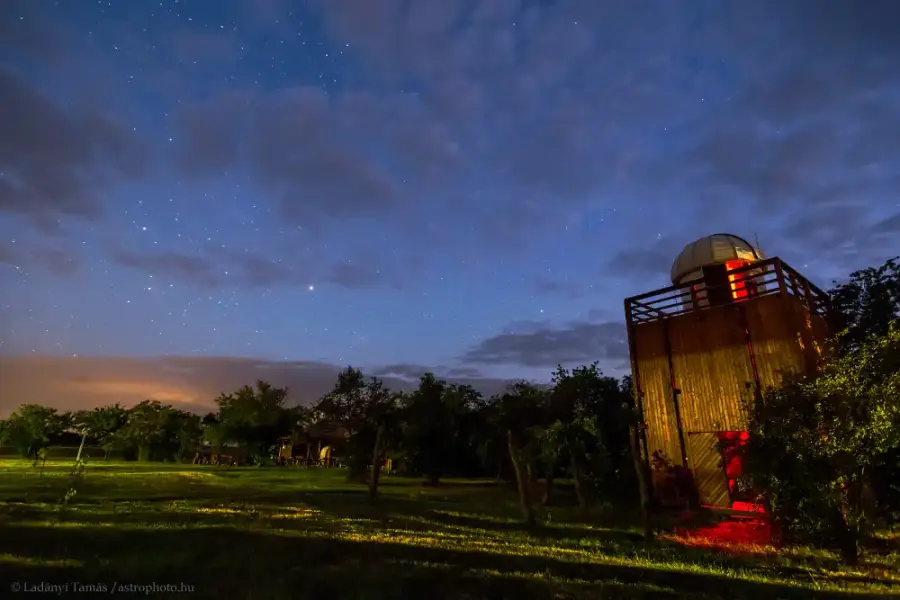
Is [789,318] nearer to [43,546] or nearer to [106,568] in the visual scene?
[106,568]

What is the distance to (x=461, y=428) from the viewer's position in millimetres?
36469

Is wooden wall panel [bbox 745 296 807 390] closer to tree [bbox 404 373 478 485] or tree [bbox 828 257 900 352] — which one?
tree [bbox 828 257 900 352]

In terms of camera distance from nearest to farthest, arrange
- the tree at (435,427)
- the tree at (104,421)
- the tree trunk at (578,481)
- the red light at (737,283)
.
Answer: the red light at (737,283) → the tree trunk at (578,481) → the tree at (435,427) → the tree at (104,421)

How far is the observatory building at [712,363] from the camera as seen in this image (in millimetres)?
21297

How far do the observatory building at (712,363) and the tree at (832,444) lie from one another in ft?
17.8

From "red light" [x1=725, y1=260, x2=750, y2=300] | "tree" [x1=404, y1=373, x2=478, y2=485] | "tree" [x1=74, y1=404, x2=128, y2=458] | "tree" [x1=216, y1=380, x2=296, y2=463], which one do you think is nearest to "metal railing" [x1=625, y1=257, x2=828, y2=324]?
"red light" [x1=725, y1=260, x2=750, y2=300]

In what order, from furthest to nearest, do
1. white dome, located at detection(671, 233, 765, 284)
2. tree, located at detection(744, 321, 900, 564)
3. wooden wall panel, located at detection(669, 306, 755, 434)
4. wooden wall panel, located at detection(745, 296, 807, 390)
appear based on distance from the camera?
white dome, located at detection(671, 233, 765, 284)
wooden wall panel, located at detection(669, 306, 755, 434)
wooden wall panel, located at detection(745, 296, 807, 390)
tree, located at detection(744, 321, 900, 564)

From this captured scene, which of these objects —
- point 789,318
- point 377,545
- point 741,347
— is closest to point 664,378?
point 741,347

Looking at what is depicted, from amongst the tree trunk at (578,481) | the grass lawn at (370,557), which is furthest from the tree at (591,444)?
the grass lawn at (370,557)

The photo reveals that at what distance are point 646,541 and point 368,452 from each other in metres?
18.8

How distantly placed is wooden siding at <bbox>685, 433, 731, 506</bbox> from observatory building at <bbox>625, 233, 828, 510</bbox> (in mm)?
41

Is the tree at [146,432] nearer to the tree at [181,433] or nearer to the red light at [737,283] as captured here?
the tree at [181,433]

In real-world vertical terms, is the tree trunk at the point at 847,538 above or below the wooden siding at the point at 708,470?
below

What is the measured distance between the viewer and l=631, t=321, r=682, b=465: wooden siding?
23.8 meters
